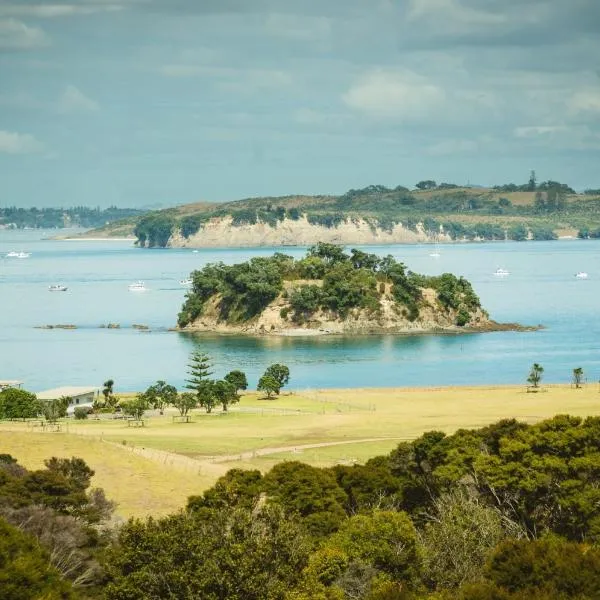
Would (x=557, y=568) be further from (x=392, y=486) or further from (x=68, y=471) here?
(x=68, y=471)

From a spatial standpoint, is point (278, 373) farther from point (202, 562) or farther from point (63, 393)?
point (202, 562)

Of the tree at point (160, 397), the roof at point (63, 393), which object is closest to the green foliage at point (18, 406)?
the roof at point (63, 393)

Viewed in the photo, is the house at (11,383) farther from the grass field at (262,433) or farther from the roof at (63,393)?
the grass field at (262,433)

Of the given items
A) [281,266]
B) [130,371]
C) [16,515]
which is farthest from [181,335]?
[16,515]

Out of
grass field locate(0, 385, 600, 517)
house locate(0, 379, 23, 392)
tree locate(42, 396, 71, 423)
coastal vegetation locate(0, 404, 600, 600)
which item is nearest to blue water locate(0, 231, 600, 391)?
house locate(0, 379, 23, 392)

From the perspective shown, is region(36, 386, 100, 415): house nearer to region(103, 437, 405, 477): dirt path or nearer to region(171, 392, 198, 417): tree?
region(171, 392, 198, 417): tree
